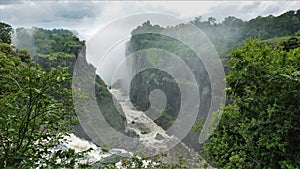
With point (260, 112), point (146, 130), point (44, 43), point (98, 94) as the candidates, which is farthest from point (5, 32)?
point (260, 112)

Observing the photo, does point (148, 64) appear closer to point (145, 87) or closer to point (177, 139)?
point (145, 87)

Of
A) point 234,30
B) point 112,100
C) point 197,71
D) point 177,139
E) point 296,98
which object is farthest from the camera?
point 234,30

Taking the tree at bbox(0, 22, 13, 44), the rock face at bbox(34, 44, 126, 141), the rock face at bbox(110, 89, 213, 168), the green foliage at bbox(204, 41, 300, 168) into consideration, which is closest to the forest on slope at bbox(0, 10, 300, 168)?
the green foliage at bbox(204, 41, 300, 168)

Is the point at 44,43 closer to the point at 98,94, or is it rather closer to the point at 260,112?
the point at 98,94

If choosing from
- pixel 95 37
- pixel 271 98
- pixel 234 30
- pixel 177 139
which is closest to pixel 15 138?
pixel 271 98

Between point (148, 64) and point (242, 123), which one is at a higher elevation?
point (148, 64)

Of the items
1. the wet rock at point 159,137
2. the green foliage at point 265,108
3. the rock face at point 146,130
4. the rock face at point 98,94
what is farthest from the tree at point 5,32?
the green foliage at point 265,108

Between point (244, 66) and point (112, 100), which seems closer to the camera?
point (244, 66)

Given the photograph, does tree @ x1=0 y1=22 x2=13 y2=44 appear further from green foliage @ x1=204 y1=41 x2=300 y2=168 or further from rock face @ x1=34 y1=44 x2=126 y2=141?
green foliage @ x1=204 y1=41 x2=300 y2=168

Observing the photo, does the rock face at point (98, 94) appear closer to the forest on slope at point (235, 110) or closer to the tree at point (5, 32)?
the tree at point (5, 32)
